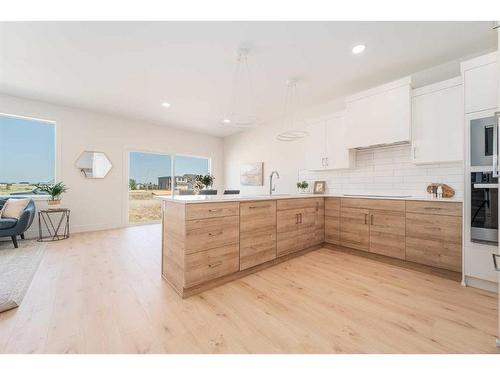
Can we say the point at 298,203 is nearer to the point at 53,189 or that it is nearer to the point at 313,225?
the point at 313,225

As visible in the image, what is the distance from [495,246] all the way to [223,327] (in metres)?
2.67

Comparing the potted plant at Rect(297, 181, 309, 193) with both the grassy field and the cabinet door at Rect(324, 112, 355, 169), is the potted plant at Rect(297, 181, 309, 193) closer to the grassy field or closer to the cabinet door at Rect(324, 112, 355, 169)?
the cabinet door at Rect(324, 112, 355, 169)

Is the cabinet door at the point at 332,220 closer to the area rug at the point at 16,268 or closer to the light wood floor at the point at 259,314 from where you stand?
the light wood floor at the point at 259,314

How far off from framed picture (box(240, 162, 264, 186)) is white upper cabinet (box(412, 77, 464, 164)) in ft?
11.2

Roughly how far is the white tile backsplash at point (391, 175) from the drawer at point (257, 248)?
196cm

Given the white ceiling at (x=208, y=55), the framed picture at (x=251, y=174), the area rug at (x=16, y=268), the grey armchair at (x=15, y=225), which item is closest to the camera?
the area rug at (x=16, y=268)

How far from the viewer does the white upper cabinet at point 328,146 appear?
11.8ft

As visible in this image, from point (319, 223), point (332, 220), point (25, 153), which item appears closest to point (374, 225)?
point (332, 220)

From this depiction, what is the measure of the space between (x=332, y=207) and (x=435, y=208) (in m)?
1.27

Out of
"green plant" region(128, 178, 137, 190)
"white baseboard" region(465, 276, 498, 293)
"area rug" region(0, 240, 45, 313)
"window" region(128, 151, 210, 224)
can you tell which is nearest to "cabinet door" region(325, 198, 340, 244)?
"white baseboard" region(465, 276, 498, 293)

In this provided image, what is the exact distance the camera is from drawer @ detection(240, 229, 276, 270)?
2.38 meters

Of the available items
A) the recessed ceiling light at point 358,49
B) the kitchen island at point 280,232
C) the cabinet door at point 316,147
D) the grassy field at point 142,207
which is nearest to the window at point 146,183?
the grassy field at point 142,207

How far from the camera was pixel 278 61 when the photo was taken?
112 inches

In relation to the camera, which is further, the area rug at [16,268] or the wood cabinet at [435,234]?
the wood cabinet at [435,234]
